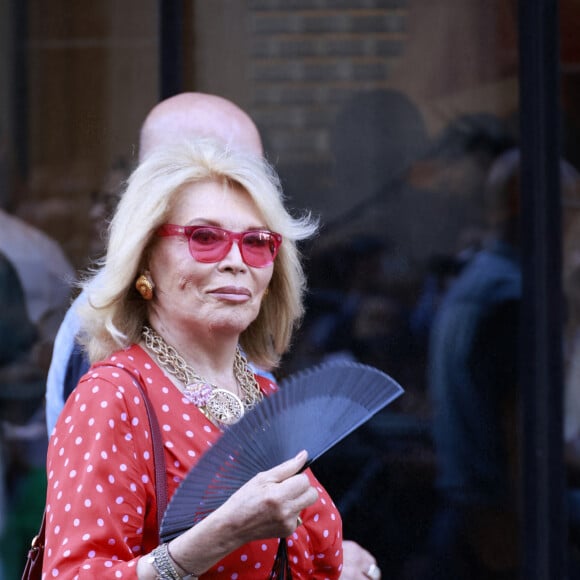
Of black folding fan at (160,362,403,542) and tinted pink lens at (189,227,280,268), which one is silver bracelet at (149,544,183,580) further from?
tinted pink lens at (189,227,280,268)

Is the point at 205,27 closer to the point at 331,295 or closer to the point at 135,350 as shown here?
the point at 331,295

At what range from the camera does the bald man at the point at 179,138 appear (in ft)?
9.30

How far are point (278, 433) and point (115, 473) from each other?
29cm

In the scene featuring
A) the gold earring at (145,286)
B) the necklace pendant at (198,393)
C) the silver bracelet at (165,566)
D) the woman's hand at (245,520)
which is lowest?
the silver bracelet at (165,566)

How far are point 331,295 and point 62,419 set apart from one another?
2.72 m

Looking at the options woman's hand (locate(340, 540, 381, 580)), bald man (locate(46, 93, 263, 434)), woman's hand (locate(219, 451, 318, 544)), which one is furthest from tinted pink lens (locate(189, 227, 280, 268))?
woman's hand (locate(340, 540, 381, 580))

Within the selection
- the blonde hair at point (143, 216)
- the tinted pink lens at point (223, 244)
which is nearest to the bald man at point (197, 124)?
the blonde hair at point (143, 216)

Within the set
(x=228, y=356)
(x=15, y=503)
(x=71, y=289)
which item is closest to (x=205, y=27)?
(x=71, y=289)

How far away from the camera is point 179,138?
3.15m

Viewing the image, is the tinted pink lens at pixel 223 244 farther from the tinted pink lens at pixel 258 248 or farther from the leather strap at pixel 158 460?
the leather strap at pixel 158 460

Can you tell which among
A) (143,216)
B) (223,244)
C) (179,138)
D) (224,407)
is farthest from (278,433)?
(179,138)

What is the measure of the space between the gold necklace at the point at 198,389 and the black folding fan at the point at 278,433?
19 cm

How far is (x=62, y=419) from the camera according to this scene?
6.80ft

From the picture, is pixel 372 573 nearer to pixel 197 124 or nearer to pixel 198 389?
pixel 198 389
